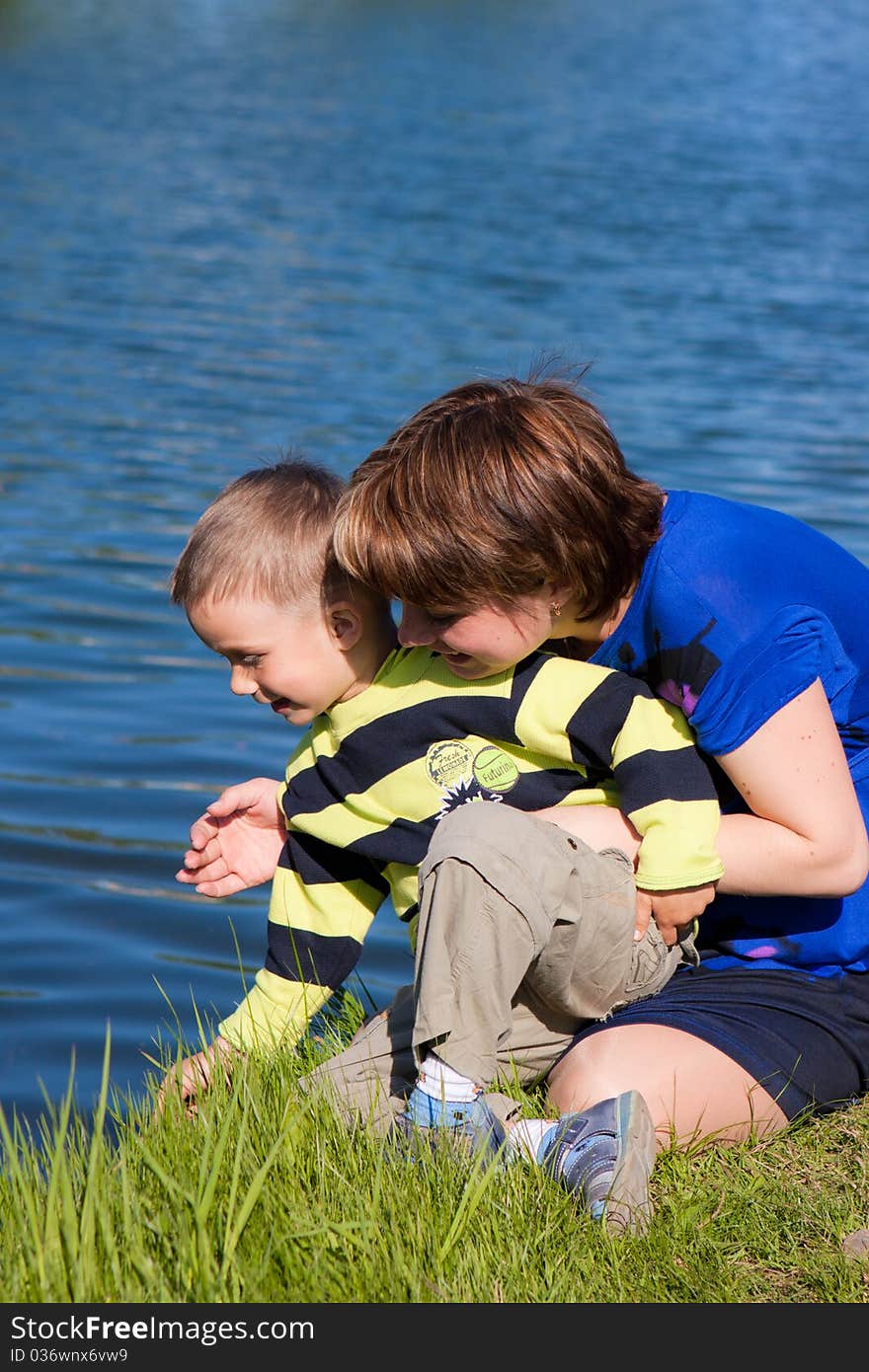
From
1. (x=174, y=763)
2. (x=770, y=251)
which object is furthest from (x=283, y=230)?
(x=174, y=763)

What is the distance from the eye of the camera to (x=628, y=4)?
44938mm

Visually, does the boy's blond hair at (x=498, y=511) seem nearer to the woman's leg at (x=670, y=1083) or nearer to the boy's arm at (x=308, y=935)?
the boy's arm at (x=308, y=935)

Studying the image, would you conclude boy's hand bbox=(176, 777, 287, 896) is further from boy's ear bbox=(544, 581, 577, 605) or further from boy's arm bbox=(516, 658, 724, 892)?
boy's ear bbox=(544, 581, 577, 605)

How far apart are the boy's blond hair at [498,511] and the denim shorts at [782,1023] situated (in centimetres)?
79

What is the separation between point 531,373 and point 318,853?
1055 mm

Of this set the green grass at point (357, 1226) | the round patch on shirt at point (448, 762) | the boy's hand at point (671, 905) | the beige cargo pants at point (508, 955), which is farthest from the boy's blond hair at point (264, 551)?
the green grass at point (357, 1226)

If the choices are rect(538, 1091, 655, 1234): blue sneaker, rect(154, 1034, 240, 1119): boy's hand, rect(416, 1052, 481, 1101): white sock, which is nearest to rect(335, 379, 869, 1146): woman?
rect(538, 1091, 655, 1234): blue sneaker

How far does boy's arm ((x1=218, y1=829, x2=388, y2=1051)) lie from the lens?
10.7 ft

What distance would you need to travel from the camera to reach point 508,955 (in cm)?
269

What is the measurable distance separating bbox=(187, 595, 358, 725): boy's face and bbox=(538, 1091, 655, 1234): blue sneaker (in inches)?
36.9

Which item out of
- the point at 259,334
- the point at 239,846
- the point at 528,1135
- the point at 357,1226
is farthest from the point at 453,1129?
the point at 259,334

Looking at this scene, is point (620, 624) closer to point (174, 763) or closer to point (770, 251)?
point (174, 763)

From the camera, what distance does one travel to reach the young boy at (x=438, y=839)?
2.69m

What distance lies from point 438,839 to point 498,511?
58 centimetres
